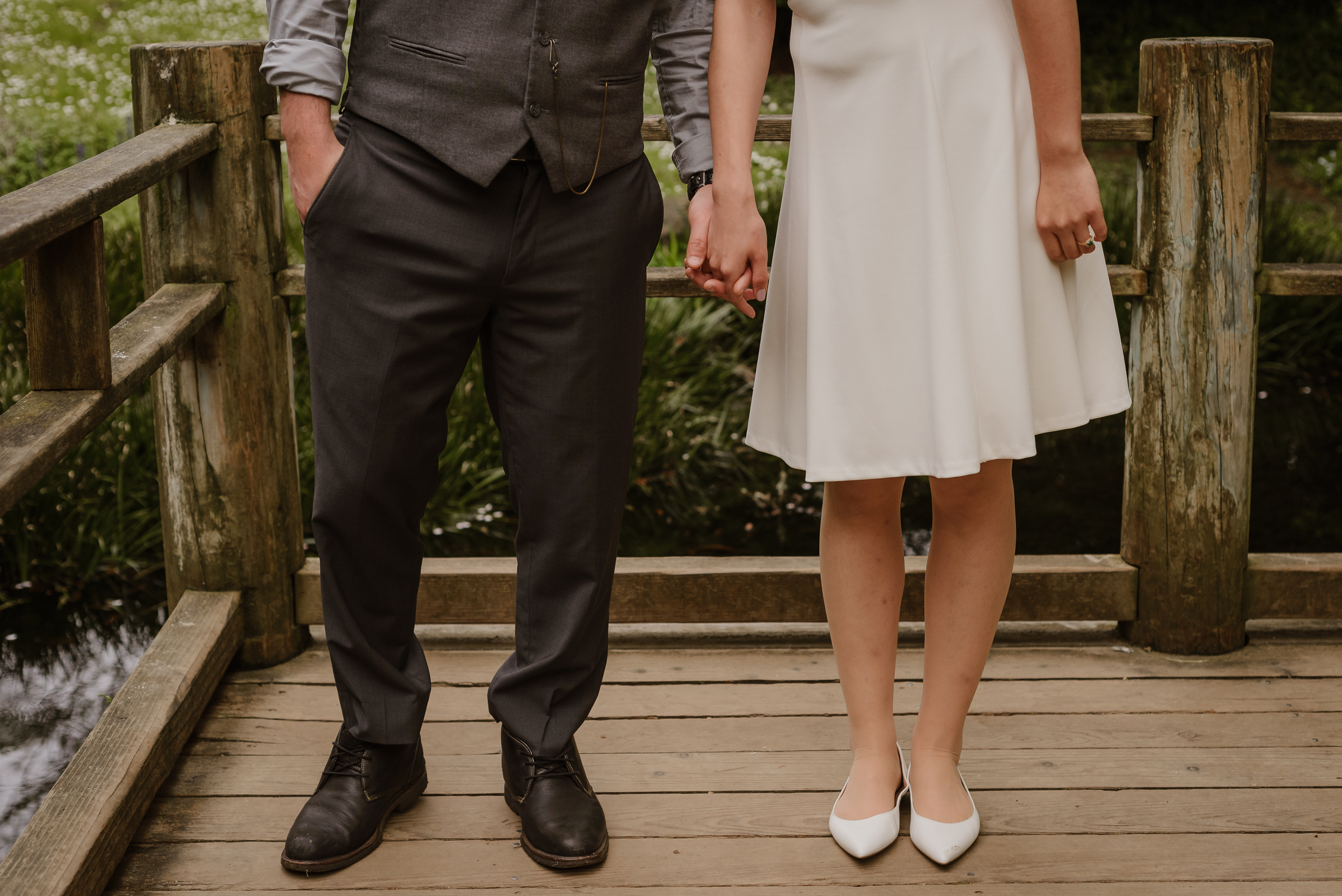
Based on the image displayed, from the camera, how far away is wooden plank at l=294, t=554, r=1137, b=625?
2695 mm

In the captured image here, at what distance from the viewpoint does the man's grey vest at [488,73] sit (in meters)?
1.65

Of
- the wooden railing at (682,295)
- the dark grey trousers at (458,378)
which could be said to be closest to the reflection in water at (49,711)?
the wooden railing at (682,295)

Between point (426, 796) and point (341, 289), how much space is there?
86cm

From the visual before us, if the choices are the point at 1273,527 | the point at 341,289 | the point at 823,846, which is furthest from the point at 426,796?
the point at 1273,527

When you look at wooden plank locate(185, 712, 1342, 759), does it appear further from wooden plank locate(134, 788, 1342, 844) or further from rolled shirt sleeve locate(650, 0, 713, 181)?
rolled shirt sleeve locate(650, 0, 713, 181)

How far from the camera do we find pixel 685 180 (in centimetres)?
192

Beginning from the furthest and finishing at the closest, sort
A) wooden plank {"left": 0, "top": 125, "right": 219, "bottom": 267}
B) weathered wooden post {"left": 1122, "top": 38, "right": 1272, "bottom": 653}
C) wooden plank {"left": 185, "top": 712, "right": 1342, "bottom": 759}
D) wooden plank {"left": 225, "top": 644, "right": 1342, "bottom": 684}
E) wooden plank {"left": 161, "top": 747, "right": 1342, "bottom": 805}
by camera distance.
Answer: wooden plank {"left": 225, "top": 644, "right": 1342, "bottom": 684}
weathered wooden post {"left": 1122, "top": 38, "right": 1272, "bottom": 653}
wooden plank {"left": 185, "top": 712, "right": 1342, "bottom": 759}
wooden plank {"left": 161, "top": 747, "right": 1342, "bottom": 805}
wooden plank {"left": 0, "top": 125, "right": 219, "bottom": 267}

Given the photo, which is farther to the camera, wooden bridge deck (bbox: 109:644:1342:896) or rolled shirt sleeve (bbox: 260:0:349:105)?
wooden bridge deck (bbox: 109:644:1342:896)

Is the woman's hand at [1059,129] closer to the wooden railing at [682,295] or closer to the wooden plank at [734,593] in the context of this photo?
the wooden railing at [682,295]

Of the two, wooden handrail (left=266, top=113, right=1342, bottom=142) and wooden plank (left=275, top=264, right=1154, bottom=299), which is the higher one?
wooden handrail (left=266, top=113, right=1342, bottom=142)

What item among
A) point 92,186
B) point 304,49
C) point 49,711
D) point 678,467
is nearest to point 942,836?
point 304,49

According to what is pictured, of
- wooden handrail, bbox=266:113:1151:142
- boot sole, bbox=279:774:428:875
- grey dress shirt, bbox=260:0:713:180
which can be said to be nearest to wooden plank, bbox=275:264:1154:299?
wooden handrail, bbox=266:113:1151:142

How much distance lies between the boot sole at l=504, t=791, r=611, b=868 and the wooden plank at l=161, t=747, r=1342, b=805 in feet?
0.67

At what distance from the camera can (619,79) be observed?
5.80 feet
